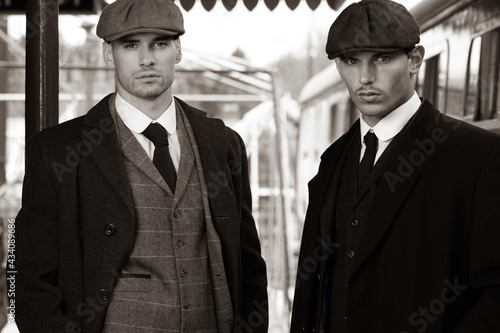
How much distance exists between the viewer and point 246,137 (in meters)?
8.89

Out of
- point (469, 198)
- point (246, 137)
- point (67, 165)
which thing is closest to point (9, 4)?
point (67, 165)

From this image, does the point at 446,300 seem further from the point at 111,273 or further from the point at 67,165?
the point at 67,165

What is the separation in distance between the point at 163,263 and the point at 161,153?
42cm

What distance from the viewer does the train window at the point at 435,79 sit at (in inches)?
221

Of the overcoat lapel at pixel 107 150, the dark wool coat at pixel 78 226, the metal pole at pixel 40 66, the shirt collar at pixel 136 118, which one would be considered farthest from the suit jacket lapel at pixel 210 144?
the metal pole at pixel 40 66

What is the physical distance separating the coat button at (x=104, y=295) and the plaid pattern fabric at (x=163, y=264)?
26 millimetres

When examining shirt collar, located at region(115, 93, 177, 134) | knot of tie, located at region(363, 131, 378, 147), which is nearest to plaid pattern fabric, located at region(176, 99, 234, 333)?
shirt collar, located at region(115, 93, 177, 134)

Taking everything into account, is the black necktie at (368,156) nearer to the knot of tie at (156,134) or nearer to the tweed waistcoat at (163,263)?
the tweed waistcoat at (163,263)

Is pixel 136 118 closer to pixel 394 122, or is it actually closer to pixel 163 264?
pixel 163 264

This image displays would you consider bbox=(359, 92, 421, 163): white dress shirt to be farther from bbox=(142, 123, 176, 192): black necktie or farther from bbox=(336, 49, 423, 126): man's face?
bbox=(142, 123, 176, 192): black necktie

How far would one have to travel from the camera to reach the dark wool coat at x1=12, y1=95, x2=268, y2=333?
9.08ft

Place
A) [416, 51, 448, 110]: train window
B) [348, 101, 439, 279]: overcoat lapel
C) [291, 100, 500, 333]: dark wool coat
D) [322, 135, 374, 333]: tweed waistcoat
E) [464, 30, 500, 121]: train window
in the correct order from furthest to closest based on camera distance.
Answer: [416, 51, 448, 110]: train window, [464, 30, 500, 121]: train window, [322, 135, 374, 333]: tweed waistcoat, [348, 101, 439, 279]: overcoat lapel, [291, 100, 500, 333]: dark wool coat

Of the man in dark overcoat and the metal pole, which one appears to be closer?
the man in dark overcoat

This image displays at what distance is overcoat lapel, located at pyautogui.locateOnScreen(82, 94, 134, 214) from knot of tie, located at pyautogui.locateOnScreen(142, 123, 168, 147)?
0.12 metres
